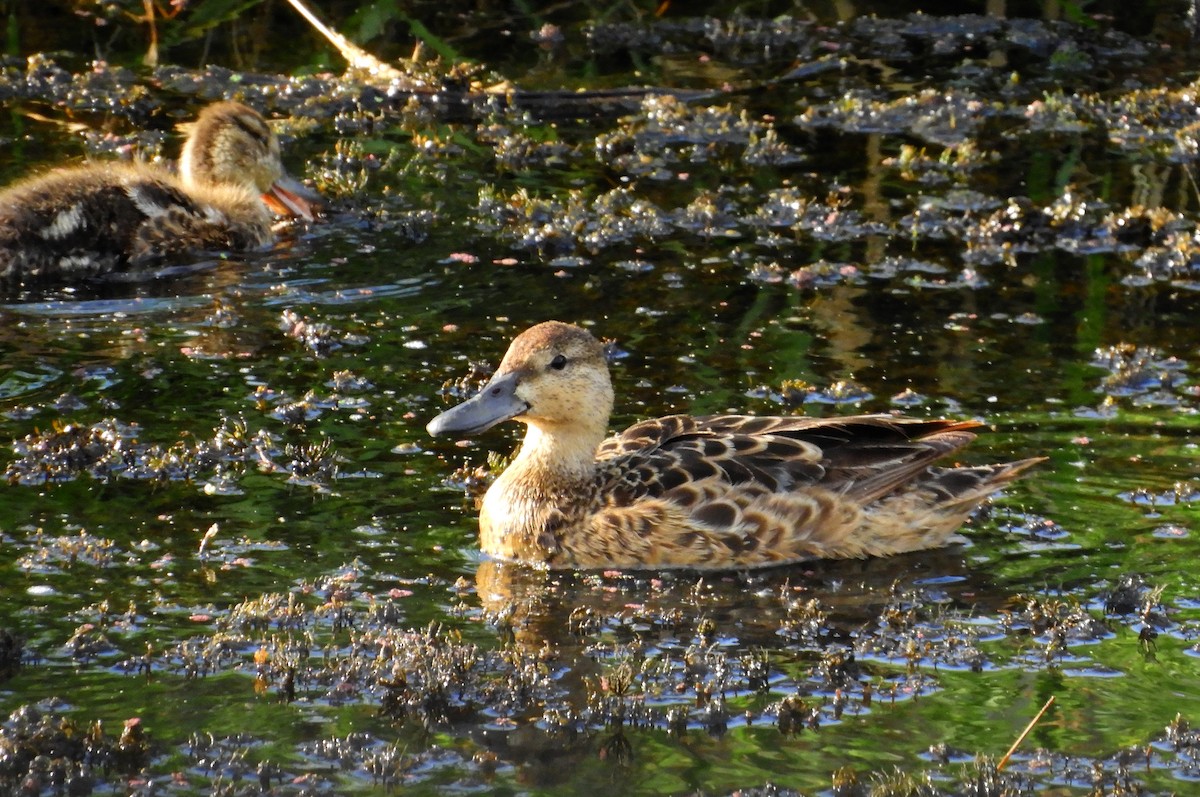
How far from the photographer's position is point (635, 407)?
8133 mm

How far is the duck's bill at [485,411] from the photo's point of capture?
7.04m

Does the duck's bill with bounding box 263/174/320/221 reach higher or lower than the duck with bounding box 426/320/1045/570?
higher

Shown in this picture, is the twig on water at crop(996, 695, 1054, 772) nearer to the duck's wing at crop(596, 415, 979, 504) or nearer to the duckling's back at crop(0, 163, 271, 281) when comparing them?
the duck's wing at crop(596, 415, 979, 504)

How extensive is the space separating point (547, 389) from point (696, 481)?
67 cm

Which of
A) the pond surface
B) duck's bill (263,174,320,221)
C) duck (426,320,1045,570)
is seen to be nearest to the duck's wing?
duck (426,320,1045,570)

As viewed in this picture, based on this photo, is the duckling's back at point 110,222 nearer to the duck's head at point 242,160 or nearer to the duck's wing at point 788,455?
the duck's head at point 242,160

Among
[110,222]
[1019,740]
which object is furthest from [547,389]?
[110,222]

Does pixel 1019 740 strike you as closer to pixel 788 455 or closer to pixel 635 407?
pixel 788 455

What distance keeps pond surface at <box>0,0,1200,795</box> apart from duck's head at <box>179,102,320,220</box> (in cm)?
30

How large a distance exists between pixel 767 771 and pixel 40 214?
5511 millimetres

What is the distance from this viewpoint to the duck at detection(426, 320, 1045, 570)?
6.89 meters

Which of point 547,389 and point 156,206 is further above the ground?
point 156,206

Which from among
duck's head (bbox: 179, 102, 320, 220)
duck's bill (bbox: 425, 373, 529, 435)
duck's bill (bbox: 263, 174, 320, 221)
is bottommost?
duck's bill (bbox: 425, 373, 529, 435)

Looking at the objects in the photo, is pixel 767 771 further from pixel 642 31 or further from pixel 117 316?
pixel 642 31
